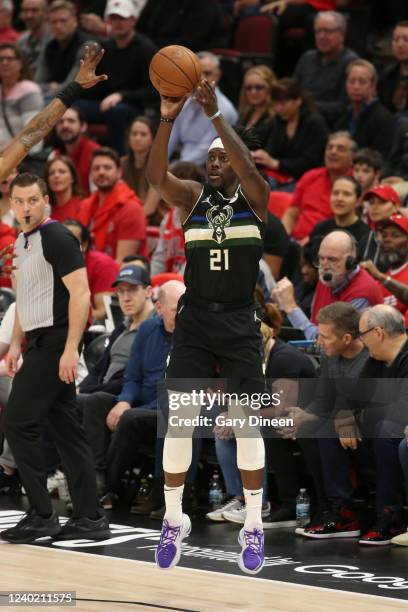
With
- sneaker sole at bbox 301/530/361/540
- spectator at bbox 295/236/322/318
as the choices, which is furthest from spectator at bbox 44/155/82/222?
sneaker sole at bbox 301/530/361/540

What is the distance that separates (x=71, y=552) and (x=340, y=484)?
166cm

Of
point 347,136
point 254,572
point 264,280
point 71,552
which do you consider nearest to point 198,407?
point 254,572

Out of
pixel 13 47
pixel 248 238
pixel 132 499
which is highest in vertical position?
pixel 13 47

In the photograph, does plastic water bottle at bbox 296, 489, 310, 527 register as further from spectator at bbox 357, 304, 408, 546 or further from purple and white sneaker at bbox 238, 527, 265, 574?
purple and white sneaker at bbox 238, 527, 265, 574

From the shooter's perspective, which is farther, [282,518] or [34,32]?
[34,32]

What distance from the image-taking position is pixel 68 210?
36.7 feet

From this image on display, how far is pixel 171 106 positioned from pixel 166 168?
11.1 inches

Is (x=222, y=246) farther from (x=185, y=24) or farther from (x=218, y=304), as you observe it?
(x=185, y=24)

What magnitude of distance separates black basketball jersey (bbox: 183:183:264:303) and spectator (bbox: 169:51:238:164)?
19.5 feet

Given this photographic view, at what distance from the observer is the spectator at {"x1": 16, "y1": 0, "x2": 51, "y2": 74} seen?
554 inches

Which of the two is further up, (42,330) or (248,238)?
(248,238)

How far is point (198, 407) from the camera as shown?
595cm

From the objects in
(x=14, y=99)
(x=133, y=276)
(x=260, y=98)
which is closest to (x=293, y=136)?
(x=260, y=98)

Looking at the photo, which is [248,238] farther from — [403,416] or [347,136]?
[347,136]
